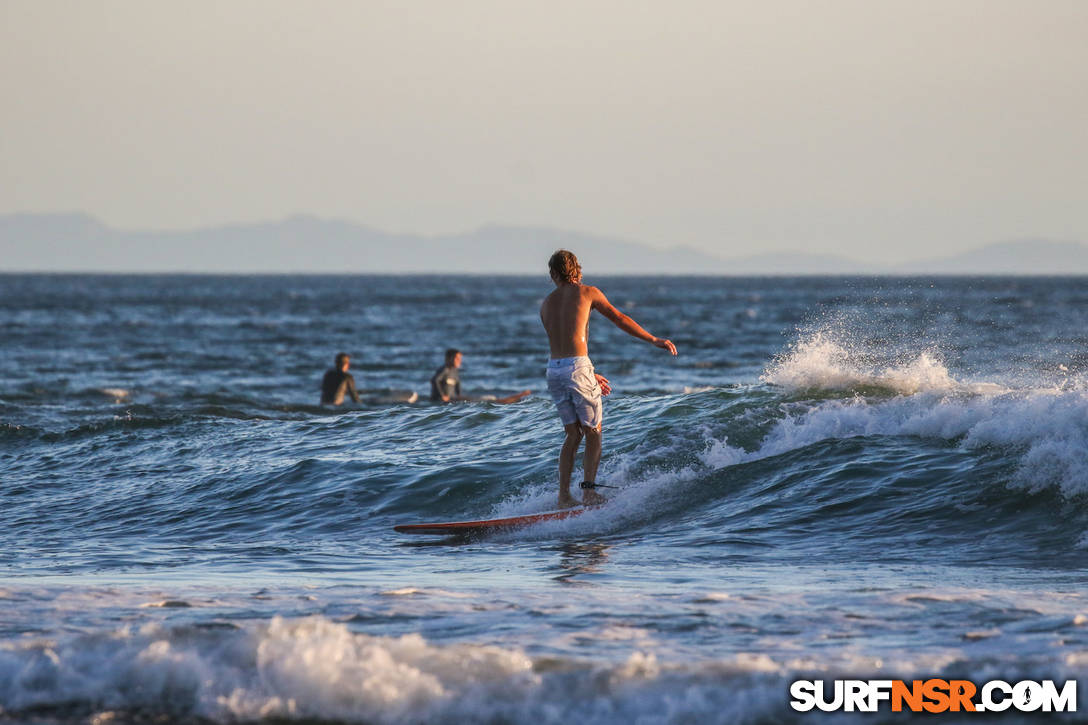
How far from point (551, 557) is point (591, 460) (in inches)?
58.4

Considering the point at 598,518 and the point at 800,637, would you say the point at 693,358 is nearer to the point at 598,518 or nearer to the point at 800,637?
the point at 598,518

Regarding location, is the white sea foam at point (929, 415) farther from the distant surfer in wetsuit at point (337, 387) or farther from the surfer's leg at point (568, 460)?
the distant surfer in wetsuit at point (337, 387)

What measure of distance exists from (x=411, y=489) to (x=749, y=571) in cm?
491

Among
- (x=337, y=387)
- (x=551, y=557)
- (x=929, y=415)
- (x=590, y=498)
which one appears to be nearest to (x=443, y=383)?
(x=337, y=387)

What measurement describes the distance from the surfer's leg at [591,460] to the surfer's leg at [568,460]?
0.09m

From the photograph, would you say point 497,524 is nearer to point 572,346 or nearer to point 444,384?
point 572,346

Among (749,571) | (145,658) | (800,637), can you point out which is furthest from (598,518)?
(145,658)

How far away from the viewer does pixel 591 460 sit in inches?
414

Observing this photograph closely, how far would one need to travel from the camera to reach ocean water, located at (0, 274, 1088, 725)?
222 inches

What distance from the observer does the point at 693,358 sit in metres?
41.1

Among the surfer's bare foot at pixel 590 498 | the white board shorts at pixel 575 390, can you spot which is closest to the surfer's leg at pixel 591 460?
the surfer's bare foot at pixel 590 498

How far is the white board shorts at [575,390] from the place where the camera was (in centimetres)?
1015

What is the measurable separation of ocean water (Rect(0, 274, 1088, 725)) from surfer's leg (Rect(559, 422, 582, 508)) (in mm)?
408

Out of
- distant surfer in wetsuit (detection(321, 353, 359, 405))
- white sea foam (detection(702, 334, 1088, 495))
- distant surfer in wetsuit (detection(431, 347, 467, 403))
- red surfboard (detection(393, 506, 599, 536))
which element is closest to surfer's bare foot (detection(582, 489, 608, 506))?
red surfboard (detection(393, 506, 599, 536))
